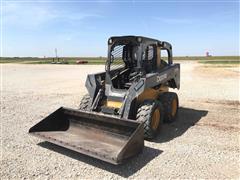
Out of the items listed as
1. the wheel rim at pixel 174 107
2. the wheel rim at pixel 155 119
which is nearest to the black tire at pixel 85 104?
the wheel rim at pixel 155 119

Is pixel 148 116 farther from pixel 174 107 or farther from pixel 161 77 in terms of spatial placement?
pixel 174 107

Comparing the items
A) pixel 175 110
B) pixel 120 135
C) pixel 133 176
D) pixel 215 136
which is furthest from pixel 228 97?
pixel 133 176

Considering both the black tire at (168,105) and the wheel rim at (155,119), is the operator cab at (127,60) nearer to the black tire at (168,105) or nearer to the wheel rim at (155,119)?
the black tire at (168,105)

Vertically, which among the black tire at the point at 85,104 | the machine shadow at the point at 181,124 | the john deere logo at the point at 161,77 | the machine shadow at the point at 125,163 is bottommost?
the machine shadow at the point at 125,163

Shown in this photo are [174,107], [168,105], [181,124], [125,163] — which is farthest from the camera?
[174,107]

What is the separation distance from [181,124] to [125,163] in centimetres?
280

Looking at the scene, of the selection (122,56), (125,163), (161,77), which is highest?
(122,56)

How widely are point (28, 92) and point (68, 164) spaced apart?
27.0 feet

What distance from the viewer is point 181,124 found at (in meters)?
6.91

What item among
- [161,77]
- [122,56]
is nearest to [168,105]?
[161,77]

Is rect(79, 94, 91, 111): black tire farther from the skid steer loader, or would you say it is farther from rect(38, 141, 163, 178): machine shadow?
rect(38, 141, 163, 178): machine shadow

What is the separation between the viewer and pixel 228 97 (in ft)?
34.5

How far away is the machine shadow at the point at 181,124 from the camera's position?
5.93 m

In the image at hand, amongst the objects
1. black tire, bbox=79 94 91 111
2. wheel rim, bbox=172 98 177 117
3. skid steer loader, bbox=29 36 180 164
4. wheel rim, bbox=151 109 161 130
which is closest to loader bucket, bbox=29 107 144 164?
skid steer loader, bbox=29 36 180 164
